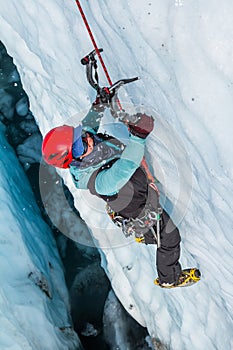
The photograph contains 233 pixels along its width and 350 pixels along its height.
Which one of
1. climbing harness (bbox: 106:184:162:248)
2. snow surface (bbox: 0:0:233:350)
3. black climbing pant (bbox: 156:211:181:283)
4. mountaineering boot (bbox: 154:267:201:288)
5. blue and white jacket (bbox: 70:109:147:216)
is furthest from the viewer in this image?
mountaineering boot (bbox: 154:267:201:288)

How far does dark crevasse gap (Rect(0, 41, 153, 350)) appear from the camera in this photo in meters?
5.41

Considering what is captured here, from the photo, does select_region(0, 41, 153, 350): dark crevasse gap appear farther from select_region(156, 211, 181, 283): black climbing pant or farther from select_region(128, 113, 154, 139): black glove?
select_region(128, 113, 154, 139): black glove

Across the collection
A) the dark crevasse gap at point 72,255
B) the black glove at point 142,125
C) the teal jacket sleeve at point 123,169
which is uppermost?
the black glove at point 142,125

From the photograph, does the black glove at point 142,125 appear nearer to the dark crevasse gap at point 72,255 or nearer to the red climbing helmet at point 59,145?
the red climbing helmet at point 59,145

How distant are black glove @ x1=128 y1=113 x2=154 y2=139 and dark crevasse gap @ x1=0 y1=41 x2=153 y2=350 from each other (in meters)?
3.63

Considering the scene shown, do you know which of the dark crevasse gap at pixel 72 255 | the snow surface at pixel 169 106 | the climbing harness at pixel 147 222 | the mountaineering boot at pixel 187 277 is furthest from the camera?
the dark crevasse gap at pixel 72 255

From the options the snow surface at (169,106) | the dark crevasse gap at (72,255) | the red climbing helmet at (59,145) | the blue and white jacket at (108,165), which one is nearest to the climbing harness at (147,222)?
the blue and white jacket at (108,165)

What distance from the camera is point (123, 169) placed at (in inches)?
96.4

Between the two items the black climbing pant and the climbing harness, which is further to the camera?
the black climbing pant

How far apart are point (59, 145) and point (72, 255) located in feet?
12.5

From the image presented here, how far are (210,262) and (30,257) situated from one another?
2216 mm

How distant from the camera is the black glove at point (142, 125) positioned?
233 cm

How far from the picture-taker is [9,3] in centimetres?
414

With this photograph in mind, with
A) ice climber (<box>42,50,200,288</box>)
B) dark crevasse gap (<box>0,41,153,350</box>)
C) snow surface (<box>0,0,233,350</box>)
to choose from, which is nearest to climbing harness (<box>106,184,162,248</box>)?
ice climber (<box>42,50,200,288</box>)
